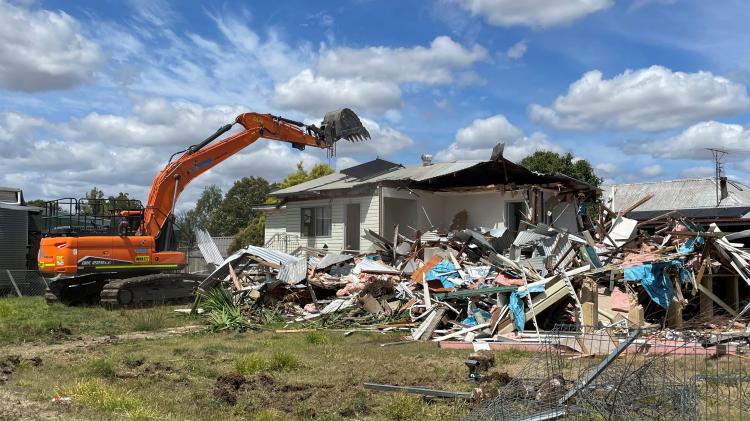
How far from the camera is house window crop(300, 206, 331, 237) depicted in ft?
78.3

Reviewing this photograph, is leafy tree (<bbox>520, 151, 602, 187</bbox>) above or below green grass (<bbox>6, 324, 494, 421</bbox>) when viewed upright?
above

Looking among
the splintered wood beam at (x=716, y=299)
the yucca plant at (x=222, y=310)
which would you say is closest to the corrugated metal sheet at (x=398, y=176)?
the yucca plant at (x=222, y=310)

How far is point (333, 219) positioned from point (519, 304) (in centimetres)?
1197

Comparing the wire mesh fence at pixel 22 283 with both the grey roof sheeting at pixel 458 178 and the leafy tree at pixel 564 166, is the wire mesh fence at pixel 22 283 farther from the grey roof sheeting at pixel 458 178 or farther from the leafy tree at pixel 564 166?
the leafy tree at pixel 564 166

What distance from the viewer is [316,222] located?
79.8 feet

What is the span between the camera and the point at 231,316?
47.8 feet

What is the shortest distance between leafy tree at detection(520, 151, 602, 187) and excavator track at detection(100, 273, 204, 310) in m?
28.9

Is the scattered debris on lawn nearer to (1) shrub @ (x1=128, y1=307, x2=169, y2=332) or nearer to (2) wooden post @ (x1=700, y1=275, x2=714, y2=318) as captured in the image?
(2) wooden post @ (x1=700, y1=275, x2=714, y2=318)

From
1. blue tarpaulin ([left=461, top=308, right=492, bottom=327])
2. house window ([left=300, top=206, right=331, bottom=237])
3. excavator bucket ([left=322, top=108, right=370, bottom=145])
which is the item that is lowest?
blue tarpaulin ([left=461, top=308, right=492, bottom=327])

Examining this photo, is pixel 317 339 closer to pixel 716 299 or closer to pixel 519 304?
pixel 519 304

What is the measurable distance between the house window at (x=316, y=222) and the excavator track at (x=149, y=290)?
18.7 feet

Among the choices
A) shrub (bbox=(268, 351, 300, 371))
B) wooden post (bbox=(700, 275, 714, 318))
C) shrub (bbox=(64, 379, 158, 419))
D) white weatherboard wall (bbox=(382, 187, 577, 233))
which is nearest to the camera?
shrub (bbox=(64, 379, 158, 419))

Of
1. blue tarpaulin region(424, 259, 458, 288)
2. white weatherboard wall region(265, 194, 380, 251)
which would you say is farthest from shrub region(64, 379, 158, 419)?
white weatherboard wall region(265, 194, 380, 251)

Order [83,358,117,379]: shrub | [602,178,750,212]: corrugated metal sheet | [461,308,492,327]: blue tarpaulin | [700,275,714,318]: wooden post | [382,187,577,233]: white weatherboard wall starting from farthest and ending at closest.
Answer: [602,178,750,212]: corrugated metal sheet, [382,187,577,233]: white weatherboard wall, [700,275,714,318]: wooden post, [461,308,492,327]: blue tarpaulin, [83,358,117,379]: shrub
